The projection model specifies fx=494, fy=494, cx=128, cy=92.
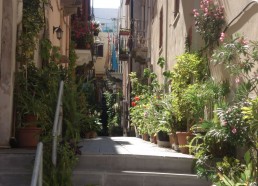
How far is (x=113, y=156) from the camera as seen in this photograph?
22.6 ft

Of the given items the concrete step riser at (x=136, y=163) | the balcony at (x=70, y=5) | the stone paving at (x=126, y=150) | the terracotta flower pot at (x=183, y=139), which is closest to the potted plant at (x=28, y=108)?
the stone paving at (x=126, y=150)

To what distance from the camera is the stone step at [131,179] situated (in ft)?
21.0

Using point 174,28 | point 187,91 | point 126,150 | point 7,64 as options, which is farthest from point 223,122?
point 174,28

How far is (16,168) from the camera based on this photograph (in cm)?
656

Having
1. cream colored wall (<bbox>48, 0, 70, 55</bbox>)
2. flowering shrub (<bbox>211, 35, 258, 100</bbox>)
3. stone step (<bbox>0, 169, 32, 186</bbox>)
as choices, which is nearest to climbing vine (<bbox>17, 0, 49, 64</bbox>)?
cream colored wall (<bbox>48, 0, 70, 55</bbox>)

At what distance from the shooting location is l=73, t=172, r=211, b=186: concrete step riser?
640cm

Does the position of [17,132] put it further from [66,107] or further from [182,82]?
[182,82]

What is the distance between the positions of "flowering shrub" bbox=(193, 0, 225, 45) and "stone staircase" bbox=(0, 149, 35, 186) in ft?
11.5

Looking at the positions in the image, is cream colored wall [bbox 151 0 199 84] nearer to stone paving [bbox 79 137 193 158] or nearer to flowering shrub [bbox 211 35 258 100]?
stone paving [bbox 79 137 193 158]

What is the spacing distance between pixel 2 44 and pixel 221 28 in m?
3.55

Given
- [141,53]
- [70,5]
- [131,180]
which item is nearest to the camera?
[131,180]

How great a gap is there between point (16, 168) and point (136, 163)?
162cm

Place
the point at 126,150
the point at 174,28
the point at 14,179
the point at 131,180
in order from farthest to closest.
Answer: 1. the point at 174,28
2. the point at 126,150
3. the point at 131,180
4. the point at 14,179

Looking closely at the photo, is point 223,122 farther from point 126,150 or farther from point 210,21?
point 210,21
